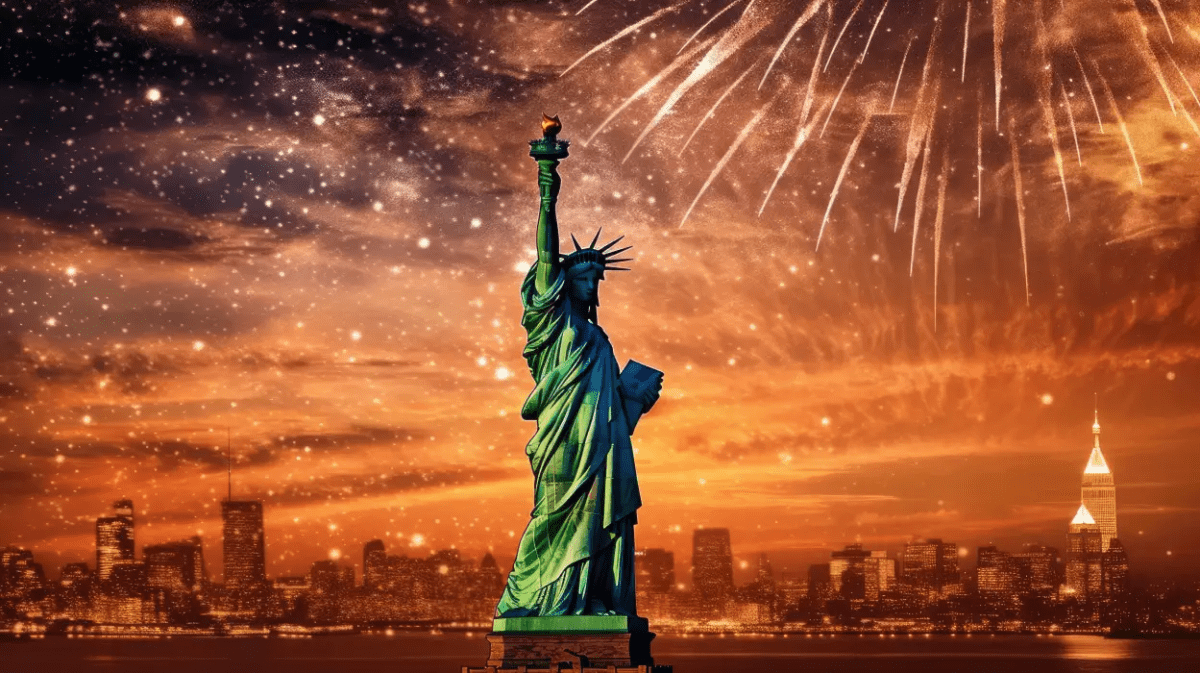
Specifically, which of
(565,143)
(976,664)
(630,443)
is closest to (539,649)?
(630,443)

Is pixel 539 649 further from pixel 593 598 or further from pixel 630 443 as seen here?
pixel 630 443

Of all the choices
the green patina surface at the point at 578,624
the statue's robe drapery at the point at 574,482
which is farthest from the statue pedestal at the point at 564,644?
the statue's robe drapery at the point at 574,482

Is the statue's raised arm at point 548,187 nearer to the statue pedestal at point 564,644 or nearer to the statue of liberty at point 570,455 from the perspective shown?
the statue of liberty at point 570,455

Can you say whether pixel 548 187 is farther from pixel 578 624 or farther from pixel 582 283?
pixel 578 624

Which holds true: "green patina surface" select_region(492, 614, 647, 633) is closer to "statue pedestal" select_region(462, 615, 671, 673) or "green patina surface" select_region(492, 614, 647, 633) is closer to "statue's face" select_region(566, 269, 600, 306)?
"statue pedestal" select_region(462, 615, 671, 673)

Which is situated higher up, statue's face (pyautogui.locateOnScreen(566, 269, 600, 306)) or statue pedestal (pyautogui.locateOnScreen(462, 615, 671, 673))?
statue's face (pyautogui.locateOnScreen(566, 269, 600, 306))

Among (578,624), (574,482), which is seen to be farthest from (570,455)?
(578,624)

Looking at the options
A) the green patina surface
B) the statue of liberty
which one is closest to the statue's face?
the statue of liberty
